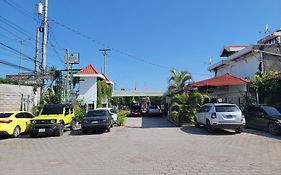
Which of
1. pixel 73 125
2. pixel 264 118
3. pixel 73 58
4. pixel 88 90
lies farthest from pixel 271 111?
pixel 88 90

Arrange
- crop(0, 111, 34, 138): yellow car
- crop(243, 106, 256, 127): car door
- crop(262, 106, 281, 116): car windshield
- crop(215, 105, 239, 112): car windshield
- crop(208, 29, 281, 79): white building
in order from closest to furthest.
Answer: crop(0, 111, 34, 138): yellow car, crop(215, 105, 239, 112): car windshield, crop(262, 106, 281, 116): car windshield, crop(243, 106, 256, 127): car door, crop(208, 29, 281, 79): white building

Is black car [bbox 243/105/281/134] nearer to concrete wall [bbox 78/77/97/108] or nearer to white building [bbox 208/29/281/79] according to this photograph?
white building [bbox 208/29/281/79]

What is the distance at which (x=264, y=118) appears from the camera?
17.9 meters

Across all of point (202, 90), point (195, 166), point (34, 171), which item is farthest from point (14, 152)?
point (202, 90)

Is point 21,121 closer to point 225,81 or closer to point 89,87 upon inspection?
point 225,81

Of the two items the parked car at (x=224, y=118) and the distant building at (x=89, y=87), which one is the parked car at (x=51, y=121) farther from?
the distant building at (x=89, y=87)

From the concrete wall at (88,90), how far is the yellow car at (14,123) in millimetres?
19445

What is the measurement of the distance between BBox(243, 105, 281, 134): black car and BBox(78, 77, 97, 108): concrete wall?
2251 centimetres

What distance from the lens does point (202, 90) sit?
2812cm

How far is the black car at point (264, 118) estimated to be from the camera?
1675 cm

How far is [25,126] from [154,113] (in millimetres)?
22904

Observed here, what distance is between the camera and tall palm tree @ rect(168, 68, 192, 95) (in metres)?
32.7

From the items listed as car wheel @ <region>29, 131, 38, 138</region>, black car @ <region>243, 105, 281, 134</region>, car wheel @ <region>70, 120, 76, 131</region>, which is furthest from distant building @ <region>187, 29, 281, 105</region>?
car wheel @ <region>29, 131, 38, 138</region>

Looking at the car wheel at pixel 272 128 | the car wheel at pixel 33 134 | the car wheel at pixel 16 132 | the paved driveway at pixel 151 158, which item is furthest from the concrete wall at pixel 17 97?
the car wheel at pixel 272 128
